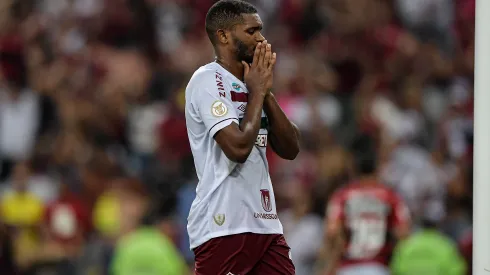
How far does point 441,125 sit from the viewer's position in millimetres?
10375

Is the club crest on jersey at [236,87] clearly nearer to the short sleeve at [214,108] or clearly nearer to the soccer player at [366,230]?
the short sleeve at [214,108]

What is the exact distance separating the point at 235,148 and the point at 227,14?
0.67 m

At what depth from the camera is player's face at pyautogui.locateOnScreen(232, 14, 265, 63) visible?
4.49m

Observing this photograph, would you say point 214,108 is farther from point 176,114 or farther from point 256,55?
point 176,114

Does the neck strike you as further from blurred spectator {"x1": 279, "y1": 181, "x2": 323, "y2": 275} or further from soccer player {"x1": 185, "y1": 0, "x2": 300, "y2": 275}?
blurred spectator {"x1": 279, "y1": 181, "x2": 323, "y2": 275}

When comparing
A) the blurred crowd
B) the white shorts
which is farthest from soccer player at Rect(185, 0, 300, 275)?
the blurred crowd

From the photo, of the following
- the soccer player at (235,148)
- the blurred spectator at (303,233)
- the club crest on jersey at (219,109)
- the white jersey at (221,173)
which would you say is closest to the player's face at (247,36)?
A: the soccer player at (235,148)

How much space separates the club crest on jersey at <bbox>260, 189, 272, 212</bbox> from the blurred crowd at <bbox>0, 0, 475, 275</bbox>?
14.6ft

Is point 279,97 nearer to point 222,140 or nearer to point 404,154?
point 404,154

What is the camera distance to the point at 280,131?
4.54 meters

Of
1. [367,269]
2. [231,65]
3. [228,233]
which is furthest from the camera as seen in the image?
[367,269]

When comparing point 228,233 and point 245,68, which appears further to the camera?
point 245,68

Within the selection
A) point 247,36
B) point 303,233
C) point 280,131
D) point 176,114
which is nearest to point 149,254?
point 303,233

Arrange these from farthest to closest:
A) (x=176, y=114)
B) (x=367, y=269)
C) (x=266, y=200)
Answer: (x=176, y=114) → (x=367, y=269) → (x=266, y=200)
